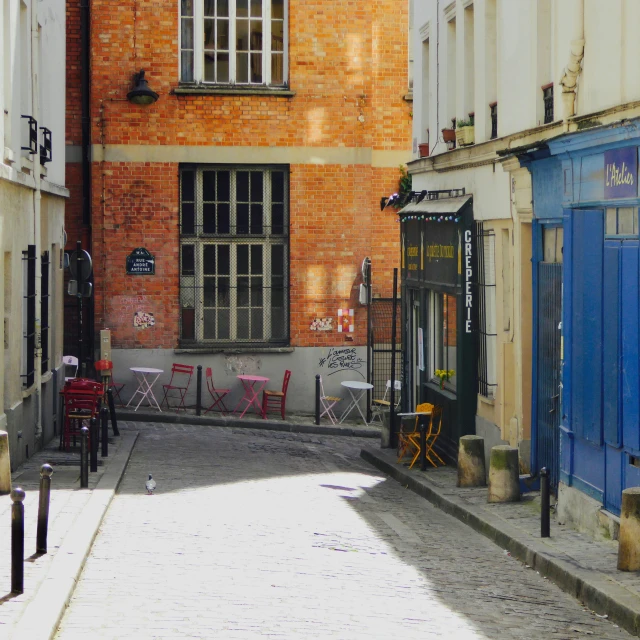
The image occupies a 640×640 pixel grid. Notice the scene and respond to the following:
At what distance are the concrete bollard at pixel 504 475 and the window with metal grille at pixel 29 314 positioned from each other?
7.06 metres

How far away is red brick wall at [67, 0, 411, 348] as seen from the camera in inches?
897

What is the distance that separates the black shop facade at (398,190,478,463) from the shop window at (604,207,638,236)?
16.8 ft

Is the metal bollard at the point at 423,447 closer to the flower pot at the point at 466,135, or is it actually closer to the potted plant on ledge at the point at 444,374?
the potted plant on ledge at the point at 444,374

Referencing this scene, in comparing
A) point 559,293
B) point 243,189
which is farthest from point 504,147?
point 243,189

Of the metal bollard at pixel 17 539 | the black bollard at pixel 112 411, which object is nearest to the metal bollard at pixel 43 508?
the metal bollard at pixel 17 539

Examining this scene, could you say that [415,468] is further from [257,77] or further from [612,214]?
[257,77]

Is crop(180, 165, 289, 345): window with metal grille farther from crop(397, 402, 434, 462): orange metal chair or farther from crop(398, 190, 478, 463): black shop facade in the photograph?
crop(397, 402, 434, 462): orange metal chair

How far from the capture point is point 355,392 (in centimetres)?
2330

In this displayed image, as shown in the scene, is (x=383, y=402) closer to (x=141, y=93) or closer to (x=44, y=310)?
(x=44, y=310)

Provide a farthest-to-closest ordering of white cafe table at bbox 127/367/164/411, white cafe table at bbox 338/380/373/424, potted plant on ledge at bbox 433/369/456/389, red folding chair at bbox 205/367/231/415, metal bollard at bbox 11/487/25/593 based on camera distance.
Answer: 1. red folding chair at bbox 205/367/231/415
2. white cafe table at bbox 127/367/164/411
3. white cafe table at bbox 338/380/373/424
4. potted plant on ledge at bbox 433/369/456/389
5. metal bollard at bbox 11/487/25/593

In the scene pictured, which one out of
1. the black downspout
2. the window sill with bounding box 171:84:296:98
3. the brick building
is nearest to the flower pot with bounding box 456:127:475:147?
the brick building

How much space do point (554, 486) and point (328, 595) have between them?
524cm

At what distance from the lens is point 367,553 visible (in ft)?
35.0

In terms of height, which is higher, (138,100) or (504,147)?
(138,100)
